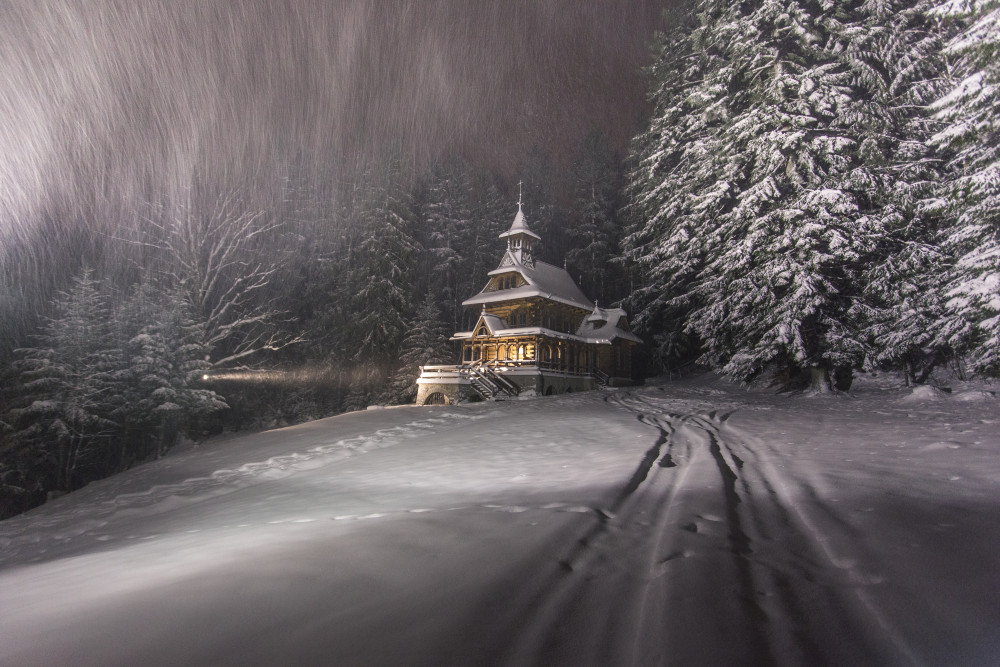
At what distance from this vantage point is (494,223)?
5325 cm

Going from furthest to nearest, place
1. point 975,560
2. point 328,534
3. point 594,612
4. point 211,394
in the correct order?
point 211,394 → point 328,534 → point 975,560 → point 594,612

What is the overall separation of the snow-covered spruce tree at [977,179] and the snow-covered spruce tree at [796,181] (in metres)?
3.65

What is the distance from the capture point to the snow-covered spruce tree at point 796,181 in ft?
55.6

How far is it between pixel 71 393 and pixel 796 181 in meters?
32.5

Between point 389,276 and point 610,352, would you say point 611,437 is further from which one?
point 389,276

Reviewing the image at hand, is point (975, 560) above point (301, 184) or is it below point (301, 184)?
below

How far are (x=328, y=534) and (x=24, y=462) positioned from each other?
2928cm

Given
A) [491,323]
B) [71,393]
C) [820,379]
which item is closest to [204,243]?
[71,393]

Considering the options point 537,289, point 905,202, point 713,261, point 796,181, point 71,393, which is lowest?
point 71,393

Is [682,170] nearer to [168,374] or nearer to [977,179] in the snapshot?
[977,179]

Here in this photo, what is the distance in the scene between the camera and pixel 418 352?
1529 inches

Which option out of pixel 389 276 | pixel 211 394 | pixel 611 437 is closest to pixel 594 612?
pixel 611 437

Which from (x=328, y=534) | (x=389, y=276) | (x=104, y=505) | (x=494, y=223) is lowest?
(x=104, y=505)

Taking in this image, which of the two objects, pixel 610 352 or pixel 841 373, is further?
pixel 610 352
